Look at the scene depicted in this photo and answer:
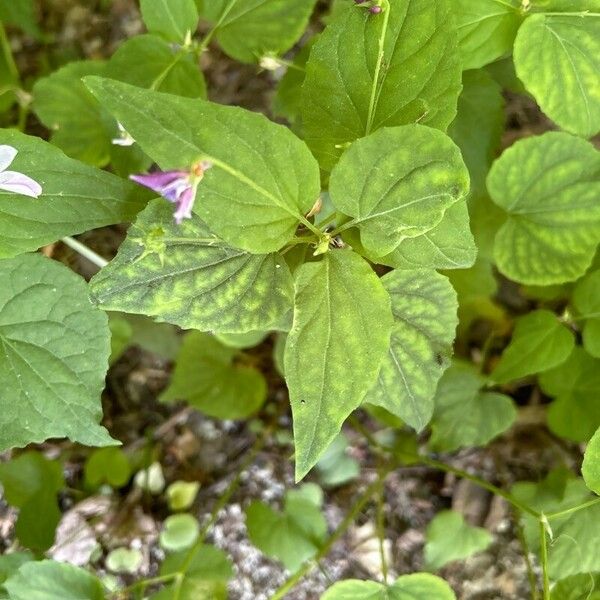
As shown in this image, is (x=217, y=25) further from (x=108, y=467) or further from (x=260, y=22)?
(x=108, y=467)

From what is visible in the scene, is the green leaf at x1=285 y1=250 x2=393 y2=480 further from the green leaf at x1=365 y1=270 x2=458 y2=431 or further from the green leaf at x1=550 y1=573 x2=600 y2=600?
the green leaf at x1=550 y1=573 x2=600 y2=600

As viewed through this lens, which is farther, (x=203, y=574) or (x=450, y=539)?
(x=450, y=539)

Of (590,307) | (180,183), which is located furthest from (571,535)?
(180,183)

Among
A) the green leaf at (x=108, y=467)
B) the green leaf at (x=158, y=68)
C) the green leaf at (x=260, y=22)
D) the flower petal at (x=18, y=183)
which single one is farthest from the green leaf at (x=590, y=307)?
the green leaf at (x=108, y=467)

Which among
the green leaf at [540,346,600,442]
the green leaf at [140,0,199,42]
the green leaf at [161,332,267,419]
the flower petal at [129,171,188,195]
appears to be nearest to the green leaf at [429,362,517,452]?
the green leaf at [540,346,600,442]

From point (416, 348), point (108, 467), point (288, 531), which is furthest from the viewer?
point (108, 467)

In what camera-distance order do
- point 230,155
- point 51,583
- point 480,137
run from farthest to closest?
point 480,137 → point 51,583 → point 230,155
